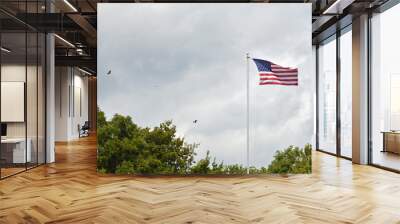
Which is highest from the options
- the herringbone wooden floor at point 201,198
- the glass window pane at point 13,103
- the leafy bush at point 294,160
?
the glass window pane at point 13,103

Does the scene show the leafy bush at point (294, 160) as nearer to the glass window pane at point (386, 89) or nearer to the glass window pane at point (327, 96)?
the glass window pane at point (386, 89)

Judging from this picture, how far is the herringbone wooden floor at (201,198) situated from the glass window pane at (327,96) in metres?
3.24

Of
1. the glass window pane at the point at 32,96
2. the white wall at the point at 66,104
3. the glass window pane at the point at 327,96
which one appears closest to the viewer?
the glass window pane at the point at 32,96

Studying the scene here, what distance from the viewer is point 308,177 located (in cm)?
666

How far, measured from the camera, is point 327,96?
10859 mm

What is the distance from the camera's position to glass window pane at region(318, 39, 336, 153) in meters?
10.3

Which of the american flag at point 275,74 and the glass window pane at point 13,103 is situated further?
the american flag at point 275,74

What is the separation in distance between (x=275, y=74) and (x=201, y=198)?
2.84m

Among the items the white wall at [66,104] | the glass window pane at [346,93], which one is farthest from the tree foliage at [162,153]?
the white wall at [66,104]

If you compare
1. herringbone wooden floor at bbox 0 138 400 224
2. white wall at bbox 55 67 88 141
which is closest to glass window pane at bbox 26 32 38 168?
herringbone wooden floor at bbox 0 138 400 224

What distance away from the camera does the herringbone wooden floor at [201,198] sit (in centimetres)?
412

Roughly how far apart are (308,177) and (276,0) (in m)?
4.05

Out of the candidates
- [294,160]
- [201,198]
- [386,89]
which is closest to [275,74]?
[294,160]

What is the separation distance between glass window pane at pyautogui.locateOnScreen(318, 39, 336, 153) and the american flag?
3.93 m
